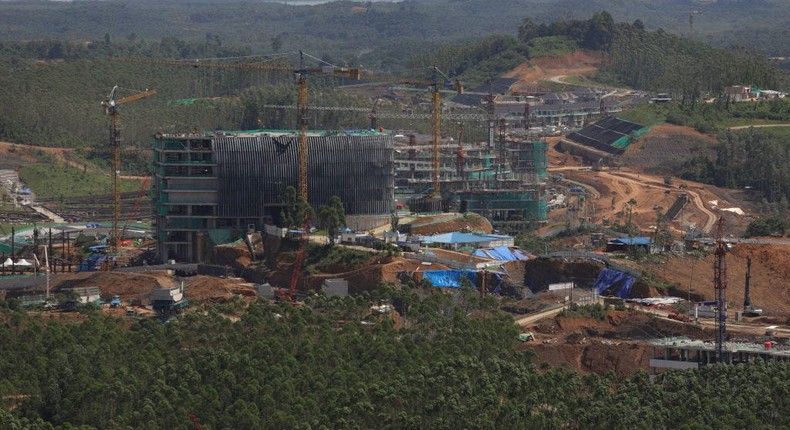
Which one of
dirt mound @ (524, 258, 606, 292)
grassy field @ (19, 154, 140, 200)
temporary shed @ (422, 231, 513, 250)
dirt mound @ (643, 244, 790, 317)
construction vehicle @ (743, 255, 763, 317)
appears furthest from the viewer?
grassy field @ (19, 154, 140, 200)

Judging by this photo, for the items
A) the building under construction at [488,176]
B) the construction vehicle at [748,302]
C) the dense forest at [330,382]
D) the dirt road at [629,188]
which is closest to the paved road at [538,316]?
the dense forest at [330,382]

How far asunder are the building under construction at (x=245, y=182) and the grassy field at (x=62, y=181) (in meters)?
40.8

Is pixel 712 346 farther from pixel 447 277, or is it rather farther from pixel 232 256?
pixel 232 256

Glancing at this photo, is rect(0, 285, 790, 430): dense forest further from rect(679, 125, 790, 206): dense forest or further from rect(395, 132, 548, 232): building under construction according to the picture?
rect(679, 125, 790, 206): dense forest

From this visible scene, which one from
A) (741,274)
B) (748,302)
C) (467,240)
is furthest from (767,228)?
(748,302)

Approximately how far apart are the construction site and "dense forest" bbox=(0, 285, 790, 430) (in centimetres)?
729

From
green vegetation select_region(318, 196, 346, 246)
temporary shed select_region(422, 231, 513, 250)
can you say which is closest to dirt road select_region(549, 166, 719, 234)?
temporary shed select_region(422, 231, 513, 250)

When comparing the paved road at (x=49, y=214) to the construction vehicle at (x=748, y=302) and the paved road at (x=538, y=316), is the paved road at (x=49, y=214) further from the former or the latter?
the construction vehicle at (x=748, y=302)

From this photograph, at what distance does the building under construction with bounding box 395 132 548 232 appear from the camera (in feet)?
496

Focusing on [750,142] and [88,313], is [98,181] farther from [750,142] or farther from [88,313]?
[88,313]

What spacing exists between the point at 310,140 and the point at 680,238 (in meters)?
25.7

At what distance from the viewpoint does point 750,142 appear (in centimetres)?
17725

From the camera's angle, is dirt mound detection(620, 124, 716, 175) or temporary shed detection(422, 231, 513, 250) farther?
dirt mound detection(620, 124, 716, 175)

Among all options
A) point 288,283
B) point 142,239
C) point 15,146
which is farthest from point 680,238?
point 15,146
